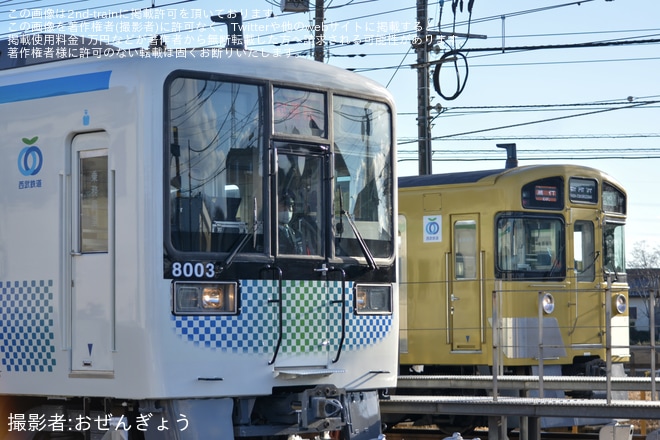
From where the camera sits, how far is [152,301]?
7.85 m

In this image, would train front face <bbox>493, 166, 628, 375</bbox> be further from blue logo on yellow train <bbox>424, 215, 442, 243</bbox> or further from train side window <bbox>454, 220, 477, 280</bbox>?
blue logo on yellow train <bbox>424, 215, 442, 243</bbox>

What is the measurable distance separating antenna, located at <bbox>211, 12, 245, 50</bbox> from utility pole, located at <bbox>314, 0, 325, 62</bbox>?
10148 millimetres

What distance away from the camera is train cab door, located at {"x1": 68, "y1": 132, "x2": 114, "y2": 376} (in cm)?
813

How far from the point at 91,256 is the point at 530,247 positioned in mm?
7810

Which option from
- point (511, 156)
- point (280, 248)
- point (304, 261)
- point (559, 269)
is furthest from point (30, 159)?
point (511, 156)

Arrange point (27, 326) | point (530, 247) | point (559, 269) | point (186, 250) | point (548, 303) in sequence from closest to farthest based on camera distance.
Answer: point (186, 250), point (27, 326), point (548, 303), point (530, 247), point (559, 269)

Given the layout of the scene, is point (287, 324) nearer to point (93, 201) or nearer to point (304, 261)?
point (304, 261)

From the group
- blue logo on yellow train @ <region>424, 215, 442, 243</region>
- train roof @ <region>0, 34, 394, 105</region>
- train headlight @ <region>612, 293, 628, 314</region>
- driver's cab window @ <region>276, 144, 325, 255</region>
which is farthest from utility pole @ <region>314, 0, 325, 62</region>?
driver's cab window @ <region>276, 144, 325, 255</region>

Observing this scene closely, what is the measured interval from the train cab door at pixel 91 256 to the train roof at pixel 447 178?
753cm

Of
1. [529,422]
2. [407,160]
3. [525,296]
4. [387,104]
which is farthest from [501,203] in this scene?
[407,160]

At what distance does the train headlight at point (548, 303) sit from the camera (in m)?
14.6

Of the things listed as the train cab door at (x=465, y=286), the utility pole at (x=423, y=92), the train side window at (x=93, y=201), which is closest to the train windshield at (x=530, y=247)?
the train cab door at (x=465, y=286)

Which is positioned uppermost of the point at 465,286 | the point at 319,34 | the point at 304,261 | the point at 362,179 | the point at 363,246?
the point at 319,34

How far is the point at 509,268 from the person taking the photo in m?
14.7
